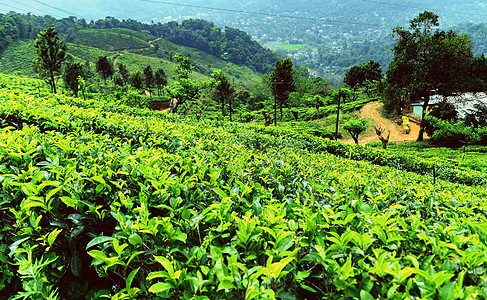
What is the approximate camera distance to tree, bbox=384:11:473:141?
1931cm

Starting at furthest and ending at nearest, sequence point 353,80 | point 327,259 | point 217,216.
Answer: point 353,80
point 217,216
point 327,259

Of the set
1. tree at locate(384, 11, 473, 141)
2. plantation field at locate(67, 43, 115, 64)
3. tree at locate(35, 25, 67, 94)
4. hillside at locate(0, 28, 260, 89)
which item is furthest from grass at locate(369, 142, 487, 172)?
plantation field at locate(67, 43, 115, 64)

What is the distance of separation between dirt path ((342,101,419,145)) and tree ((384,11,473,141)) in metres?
2.98

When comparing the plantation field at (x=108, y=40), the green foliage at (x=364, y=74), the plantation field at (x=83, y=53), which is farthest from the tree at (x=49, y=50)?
the plantation field at (x=108, y=40)

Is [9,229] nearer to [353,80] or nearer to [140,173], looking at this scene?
[140,173]

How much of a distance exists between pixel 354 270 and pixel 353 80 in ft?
185

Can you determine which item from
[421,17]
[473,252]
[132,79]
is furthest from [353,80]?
[473,252]

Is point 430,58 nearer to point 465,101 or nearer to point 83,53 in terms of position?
point 465,101

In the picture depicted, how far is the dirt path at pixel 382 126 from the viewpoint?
25.7 m

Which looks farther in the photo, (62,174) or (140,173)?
(140,173)

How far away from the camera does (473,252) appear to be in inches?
49.7

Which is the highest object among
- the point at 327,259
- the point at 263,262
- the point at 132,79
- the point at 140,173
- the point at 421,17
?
the point at 421,17

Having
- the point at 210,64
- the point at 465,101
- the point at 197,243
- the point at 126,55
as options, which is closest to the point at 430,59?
the point at 465,101

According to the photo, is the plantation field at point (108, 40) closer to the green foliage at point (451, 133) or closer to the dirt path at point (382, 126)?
the dirt path at point (382, 126)
